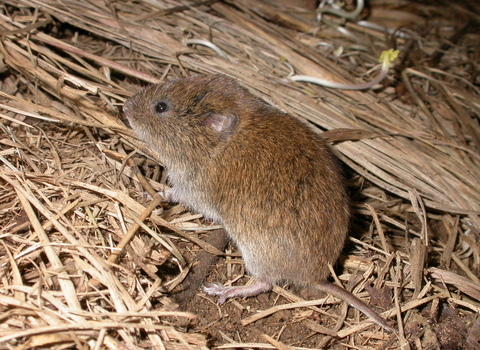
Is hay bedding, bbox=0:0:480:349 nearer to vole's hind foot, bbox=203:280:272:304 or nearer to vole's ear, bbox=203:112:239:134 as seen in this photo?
vole's hind foot, bbox=203:280:272:304

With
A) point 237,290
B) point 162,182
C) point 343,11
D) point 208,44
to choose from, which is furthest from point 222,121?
point 343,11

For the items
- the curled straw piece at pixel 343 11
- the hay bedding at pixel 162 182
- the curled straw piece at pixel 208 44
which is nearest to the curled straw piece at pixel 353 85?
the hay bedding at pixel 162 182

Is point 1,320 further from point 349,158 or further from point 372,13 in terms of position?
point 372,13

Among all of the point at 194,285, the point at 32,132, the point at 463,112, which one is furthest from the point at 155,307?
the point at 463,112

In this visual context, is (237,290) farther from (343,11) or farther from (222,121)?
(343,11)

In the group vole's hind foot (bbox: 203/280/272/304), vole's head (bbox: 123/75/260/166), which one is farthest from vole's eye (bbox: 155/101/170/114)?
A: vole's hind foot (bbox: 203/280/272/304)

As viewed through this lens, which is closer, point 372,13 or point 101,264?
point 101,264
